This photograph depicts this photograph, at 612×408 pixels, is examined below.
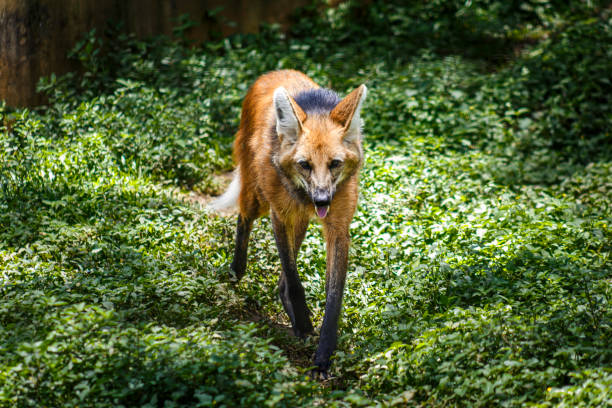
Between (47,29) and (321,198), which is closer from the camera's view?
(321,198)

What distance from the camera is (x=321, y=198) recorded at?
3.39m

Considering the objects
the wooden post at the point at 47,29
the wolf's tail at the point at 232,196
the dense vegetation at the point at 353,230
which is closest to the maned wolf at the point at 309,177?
the dense vegetation at the point at 353,230

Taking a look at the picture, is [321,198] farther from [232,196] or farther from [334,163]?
[232,196]

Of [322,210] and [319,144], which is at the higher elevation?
[319,144]

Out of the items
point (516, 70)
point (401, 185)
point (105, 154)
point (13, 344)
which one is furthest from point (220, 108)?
point (13, 344)

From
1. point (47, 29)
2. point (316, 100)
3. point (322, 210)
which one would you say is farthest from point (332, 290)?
point (47, 29)

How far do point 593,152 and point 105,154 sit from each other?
5.06 m

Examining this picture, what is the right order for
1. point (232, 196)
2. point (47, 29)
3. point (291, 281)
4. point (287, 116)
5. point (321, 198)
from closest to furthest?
point (321, 198), point (287, 116), point (291, 281), point (232, 196), point (47, 29)

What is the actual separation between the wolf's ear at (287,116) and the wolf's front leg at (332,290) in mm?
628

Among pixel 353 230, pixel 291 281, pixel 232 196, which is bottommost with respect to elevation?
pixel 353 230

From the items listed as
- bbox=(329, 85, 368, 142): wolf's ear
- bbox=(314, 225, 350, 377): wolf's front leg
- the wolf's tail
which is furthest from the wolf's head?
the wolf's tail

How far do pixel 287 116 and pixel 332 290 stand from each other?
110cm

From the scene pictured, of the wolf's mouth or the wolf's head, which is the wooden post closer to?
the wolf's head

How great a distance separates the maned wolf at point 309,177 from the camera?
3559 millimetres
